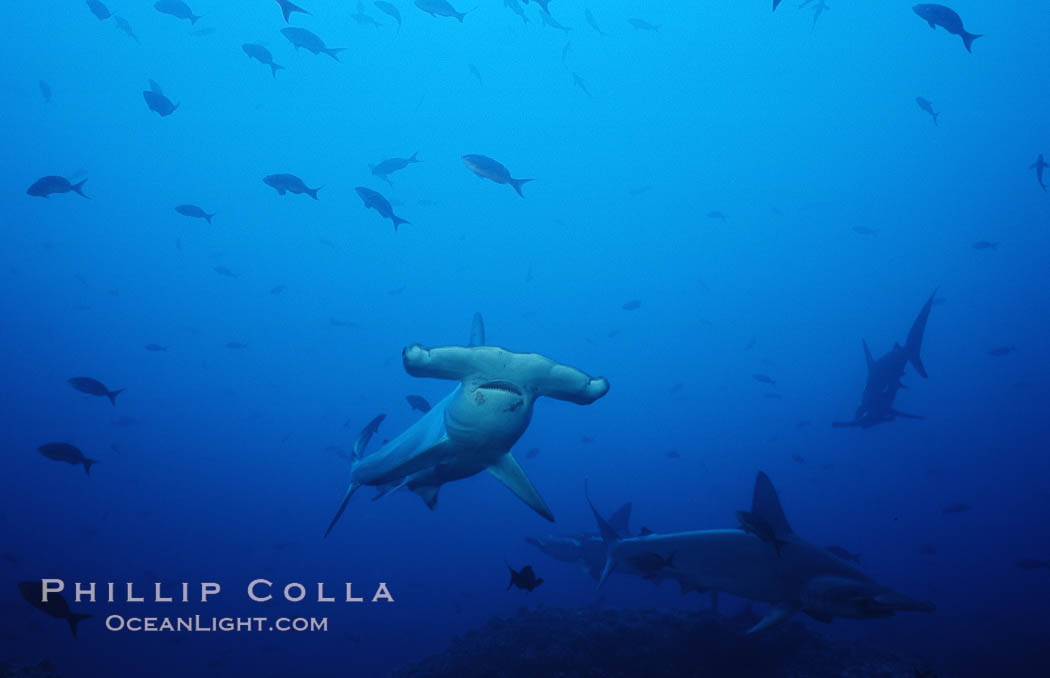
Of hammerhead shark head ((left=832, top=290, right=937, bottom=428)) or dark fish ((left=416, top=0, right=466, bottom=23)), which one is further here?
hammerhead shark head ((left=832, top=290, right=937, bottom=428))

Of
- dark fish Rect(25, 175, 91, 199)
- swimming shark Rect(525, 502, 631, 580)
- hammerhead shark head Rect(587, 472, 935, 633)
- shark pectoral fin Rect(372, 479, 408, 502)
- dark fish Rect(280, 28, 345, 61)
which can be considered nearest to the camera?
hammerhead shark head Rect(587, 472, 935, 633)

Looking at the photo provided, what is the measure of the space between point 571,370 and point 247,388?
2974 inches

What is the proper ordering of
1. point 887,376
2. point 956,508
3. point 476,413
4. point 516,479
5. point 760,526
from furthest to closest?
point 956,508 < point 887,376 < point 516,479 < point 760,526 < point 476,413

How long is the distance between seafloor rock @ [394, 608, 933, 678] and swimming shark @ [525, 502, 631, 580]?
822 millimetres

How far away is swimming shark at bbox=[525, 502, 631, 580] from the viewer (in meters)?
8.30

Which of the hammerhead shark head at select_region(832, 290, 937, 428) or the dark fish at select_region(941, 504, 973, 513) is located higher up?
the hammerhead shark head at select_region(832, 290, 937, 428)

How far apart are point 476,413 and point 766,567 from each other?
10.8ft

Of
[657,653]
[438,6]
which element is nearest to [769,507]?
[657,653]

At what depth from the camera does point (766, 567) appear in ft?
15.6

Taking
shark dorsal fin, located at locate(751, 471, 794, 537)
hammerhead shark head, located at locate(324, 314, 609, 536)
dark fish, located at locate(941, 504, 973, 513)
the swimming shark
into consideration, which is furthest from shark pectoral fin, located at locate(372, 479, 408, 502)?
dark fish, located at locate(941, 504, 973, 513)

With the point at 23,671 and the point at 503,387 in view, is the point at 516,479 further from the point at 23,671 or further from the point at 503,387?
the point at 23,671

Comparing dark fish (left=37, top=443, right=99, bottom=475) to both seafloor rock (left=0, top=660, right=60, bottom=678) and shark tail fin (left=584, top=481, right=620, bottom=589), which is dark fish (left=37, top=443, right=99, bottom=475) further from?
shark tail fin (left=584, top=481, right=620, bottom=589)

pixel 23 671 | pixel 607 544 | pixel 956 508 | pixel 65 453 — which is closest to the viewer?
pixel 23 671

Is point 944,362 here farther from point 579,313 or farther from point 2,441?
point 2,441
